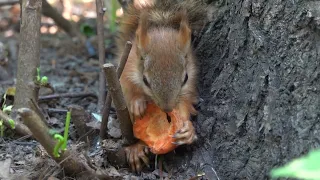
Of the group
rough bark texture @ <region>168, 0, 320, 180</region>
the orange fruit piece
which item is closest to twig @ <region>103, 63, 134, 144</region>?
the orange fruit piece

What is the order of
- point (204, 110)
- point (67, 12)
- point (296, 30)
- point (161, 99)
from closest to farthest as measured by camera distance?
point (296, 30) → point (161, 99) → point (204, 110) → point (67, 12)

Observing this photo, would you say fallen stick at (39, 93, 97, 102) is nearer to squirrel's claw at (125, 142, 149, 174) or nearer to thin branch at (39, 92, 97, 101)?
thin branch at (39, 92, 97, 101)

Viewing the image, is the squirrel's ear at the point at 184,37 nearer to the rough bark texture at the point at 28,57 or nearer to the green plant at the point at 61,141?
the rough bark texture at the point at 28,57

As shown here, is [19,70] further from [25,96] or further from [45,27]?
[45,27]

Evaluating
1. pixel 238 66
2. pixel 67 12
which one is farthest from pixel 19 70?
pixel 67 12

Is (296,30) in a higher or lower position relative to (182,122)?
higher

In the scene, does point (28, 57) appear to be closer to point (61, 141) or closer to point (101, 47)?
point (101, 47)
